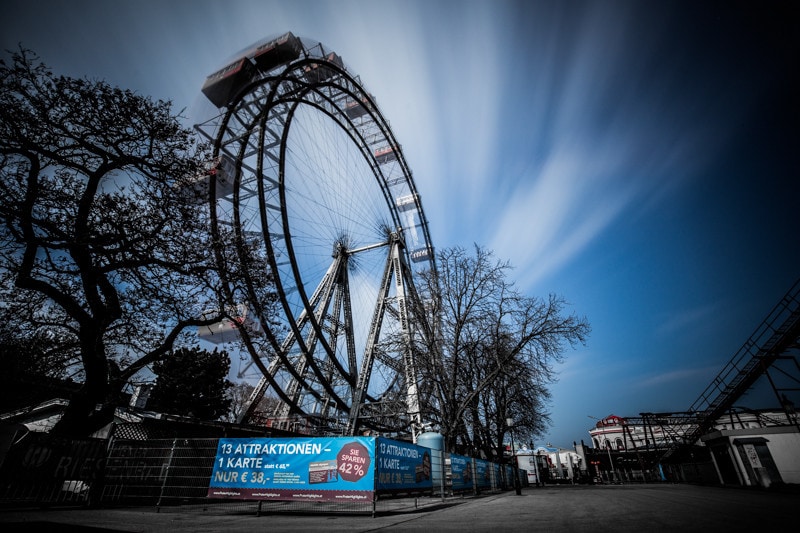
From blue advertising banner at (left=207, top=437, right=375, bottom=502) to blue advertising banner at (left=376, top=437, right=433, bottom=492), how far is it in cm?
42

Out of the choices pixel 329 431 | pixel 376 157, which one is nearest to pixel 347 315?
pixel 329 431

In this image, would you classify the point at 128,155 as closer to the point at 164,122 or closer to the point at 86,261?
the point at 164,122

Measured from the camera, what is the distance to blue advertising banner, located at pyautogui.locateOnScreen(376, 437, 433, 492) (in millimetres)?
7062

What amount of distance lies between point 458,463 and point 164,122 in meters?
14.6

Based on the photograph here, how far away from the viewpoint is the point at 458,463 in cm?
1249

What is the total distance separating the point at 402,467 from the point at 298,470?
8.38ft

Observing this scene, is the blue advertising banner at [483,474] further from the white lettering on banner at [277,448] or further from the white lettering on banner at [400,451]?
the white lettering on banner at [277,448]

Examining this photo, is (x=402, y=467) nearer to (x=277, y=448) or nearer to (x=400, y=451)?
(x=400, y=451)

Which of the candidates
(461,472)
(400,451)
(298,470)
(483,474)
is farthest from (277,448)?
(483,474)

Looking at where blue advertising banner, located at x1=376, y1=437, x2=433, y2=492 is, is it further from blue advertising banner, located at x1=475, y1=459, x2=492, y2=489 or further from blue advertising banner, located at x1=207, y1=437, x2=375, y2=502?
blue advertising banner, located at x1=475, y1=459, x2=492, y2=489

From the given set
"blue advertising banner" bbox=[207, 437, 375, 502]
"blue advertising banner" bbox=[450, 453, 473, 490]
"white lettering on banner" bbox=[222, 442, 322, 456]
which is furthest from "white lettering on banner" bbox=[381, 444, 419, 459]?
"blue advertising banner" bbox=[450, 453, 473, 490]

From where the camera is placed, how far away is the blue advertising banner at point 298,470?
22.1 ft

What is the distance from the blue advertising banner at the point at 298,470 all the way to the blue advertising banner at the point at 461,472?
20.9 ft

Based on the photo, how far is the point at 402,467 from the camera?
26.1 feet
